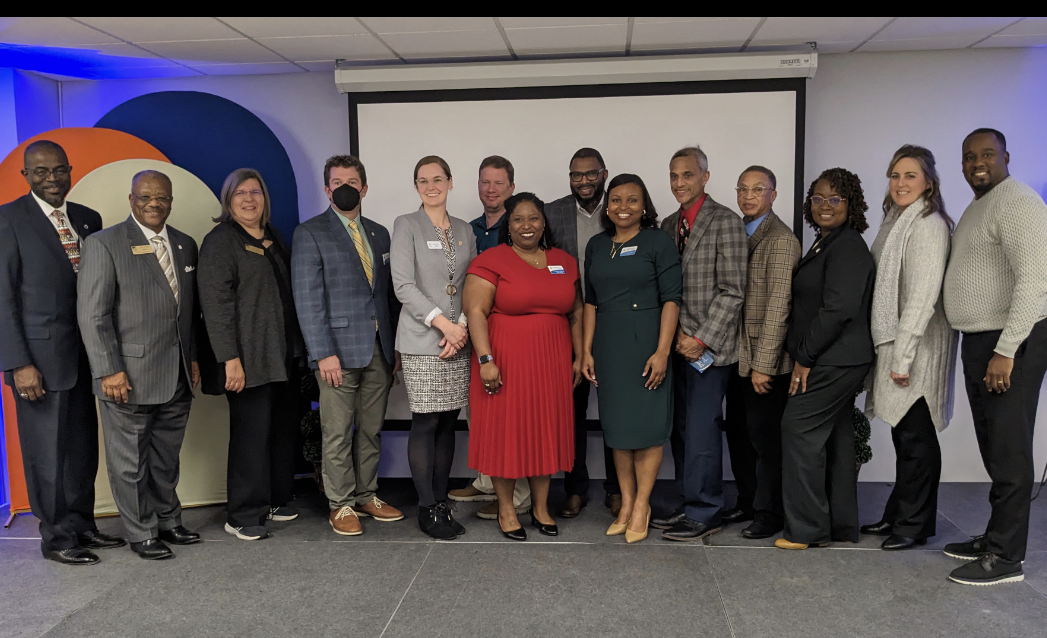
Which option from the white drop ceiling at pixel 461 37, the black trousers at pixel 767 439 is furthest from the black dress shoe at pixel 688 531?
the white drop ceiling at pixel 461 37

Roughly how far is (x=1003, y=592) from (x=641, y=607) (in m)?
1.42

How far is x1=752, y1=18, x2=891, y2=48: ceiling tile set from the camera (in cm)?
361

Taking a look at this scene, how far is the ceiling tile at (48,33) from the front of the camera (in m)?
3.44

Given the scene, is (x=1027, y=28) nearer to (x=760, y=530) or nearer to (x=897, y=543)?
(x=897, y=543)

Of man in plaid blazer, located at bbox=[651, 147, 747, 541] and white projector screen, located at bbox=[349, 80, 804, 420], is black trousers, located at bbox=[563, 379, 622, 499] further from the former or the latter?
white projector screen, located at bbox=[349, 80, 804, 420]

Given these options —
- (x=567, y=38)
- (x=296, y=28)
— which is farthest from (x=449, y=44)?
(x=296, y=28)

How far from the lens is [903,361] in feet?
9.64

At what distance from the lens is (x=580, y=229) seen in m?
3.61

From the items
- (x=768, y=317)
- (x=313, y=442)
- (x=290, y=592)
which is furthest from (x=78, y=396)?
(x=768, y=317)

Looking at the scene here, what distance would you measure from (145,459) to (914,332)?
3413 mm
